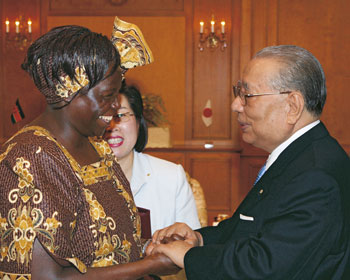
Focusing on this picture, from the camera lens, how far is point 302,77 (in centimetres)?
204

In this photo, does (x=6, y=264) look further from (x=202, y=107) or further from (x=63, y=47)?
(x=202, y=107)

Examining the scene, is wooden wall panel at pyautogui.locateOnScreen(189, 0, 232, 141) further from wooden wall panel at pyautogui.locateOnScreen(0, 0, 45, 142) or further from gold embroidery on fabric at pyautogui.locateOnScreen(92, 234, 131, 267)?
gold embroidery on fabric at pyautogui.locateOnScreen(92, 234, 131, 267)

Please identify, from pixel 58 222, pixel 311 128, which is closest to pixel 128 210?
pixel 58 222

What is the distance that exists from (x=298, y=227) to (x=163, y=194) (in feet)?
4.39

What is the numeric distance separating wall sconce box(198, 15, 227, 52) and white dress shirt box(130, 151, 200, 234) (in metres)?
4.73

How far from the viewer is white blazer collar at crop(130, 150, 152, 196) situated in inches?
118

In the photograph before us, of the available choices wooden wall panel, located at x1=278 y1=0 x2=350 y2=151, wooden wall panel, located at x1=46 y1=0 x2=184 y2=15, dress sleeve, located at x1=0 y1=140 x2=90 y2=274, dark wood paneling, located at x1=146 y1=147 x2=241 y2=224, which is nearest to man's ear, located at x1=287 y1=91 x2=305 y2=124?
dress sleeve, located at x1=0 y1=140 x2=90 y2=274

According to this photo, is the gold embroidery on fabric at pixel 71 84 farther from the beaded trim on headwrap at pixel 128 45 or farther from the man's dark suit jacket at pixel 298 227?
the man's dark suit jacket at pixel 298 227

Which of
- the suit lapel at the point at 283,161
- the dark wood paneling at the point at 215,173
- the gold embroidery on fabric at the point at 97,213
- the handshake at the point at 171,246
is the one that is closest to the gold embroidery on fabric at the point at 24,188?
the gold embroidery on fabric at the point at 97,213

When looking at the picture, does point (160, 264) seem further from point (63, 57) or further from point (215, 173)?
point (215, 173)

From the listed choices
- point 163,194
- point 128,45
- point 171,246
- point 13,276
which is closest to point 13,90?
point 163,194

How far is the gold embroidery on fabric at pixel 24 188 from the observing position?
62.8 inches

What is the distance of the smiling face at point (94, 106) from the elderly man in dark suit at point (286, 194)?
0.64 m

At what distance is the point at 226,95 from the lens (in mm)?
7656
